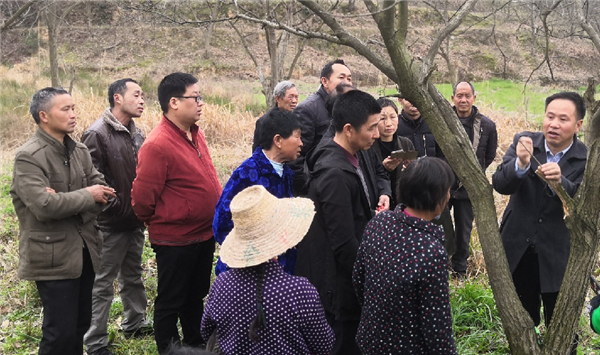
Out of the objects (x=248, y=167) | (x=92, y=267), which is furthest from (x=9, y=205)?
(x=248, y=167)

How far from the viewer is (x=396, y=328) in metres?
2.21

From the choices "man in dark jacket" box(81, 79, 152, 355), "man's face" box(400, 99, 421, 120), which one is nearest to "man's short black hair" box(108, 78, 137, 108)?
"man in dark jacket" box(81, 79, 152, 355)

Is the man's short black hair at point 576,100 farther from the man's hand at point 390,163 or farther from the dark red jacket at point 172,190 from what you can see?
the dark red jacket at point 172,190

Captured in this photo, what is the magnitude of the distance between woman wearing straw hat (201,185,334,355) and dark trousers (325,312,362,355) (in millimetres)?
552

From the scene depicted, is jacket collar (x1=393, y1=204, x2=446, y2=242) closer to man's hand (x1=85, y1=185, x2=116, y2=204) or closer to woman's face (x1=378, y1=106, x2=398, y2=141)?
man's hand (x1=85, y1=185, x2=116, y2=204)

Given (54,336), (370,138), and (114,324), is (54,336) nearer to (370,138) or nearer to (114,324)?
(114,324)

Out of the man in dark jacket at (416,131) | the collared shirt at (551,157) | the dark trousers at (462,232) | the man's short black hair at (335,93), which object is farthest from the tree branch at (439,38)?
the dark trousers at (462,232)

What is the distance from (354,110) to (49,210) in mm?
1749

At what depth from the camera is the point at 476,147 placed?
507cm

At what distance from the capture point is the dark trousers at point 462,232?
4.88 meters

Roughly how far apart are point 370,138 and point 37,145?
74.1 inches

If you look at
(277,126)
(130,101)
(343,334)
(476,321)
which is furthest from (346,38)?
(476,321)

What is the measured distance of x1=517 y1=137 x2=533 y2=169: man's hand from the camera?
9.26 feet

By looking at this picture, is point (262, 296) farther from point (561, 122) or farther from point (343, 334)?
point (561, 122)
